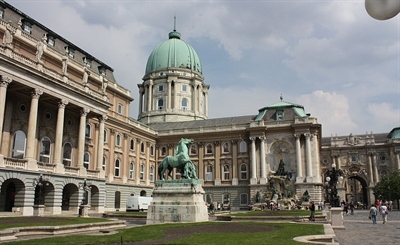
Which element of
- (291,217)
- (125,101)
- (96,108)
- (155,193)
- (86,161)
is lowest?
(291,217)

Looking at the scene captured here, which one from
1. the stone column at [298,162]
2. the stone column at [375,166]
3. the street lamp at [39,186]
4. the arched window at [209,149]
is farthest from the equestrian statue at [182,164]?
the stone column at [375,166]

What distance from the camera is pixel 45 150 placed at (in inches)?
1565

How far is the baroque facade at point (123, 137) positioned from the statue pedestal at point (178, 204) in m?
13.0

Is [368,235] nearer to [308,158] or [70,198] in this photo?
[70,198]

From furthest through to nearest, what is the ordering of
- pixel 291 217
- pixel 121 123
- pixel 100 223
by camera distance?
pixel 121 123 < pixel 291 217 < pixel 100 223

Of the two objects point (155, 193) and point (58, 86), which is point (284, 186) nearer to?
point (155, 193)

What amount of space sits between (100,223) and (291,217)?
15.0 m

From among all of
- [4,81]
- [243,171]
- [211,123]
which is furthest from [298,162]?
[4,81]

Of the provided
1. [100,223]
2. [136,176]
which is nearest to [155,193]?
[100,223]

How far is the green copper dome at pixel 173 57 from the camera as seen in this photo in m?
86.4

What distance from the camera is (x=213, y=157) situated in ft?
214

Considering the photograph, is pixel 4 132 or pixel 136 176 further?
pixel 136 176

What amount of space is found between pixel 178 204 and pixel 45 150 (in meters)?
21.3

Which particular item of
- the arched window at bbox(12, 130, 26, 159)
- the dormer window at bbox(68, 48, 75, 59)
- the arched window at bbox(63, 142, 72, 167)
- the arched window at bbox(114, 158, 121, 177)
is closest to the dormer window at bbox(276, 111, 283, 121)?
the arched window at bbox(114, 158, 121, 177)
